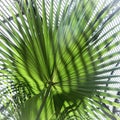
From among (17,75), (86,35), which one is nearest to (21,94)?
(17,75)

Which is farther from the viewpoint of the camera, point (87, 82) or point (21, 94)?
point (21, 94)

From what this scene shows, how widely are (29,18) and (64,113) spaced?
2.30 ft

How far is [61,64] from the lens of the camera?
2.04m

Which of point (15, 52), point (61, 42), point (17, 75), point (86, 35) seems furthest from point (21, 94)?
point (86, 35)

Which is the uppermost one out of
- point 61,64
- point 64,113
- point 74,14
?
point 74,14

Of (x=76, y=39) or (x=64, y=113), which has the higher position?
(x=76, y=39)

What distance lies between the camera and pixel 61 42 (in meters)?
2.01

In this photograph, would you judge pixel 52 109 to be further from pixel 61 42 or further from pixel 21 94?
pixel 61 42

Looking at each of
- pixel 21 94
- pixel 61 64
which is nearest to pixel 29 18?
pixel 61 64

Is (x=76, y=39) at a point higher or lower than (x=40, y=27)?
lower

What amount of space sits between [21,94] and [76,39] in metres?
0.57

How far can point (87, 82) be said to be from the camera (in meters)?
1.97

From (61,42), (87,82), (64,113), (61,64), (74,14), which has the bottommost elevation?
(64,113)

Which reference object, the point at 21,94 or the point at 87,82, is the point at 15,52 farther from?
the point at 87,82
